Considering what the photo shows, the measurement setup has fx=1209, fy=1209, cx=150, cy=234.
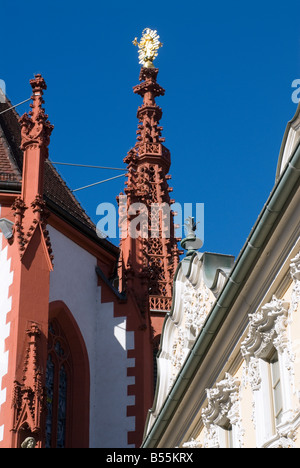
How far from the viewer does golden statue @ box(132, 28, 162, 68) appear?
3127 cm

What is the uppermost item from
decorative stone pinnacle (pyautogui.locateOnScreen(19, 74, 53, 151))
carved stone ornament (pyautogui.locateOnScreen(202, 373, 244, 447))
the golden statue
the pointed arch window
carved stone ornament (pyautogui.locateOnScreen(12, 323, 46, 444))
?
the golden statue

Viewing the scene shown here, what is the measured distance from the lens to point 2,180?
23344mm

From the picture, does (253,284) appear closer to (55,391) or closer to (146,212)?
(55,391)

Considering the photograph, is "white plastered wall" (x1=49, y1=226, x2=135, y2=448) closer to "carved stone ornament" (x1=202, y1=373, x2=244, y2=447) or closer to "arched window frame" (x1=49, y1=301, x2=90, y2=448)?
"arched window frame" (x1=49, y1=301, x2=90, y2=448)

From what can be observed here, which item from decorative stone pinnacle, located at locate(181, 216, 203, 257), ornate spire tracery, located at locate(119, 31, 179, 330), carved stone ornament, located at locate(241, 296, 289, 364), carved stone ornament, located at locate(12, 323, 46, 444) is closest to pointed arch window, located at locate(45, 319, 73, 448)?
ornate spire tracery, located at locate(119, 31, 179, 330)

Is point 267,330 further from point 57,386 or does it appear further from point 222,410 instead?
point 57,386

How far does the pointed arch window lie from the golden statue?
10.3m

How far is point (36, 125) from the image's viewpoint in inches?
890

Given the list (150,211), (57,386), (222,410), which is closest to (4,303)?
(57,386)

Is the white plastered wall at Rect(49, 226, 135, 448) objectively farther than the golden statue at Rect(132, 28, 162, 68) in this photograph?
No

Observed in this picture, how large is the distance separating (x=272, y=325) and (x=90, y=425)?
10.4 meters

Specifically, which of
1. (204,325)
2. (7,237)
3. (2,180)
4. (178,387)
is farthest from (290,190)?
(2,180)

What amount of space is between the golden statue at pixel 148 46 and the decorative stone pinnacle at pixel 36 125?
8.67 m

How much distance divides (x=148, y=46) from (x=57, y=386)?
12694 mm
